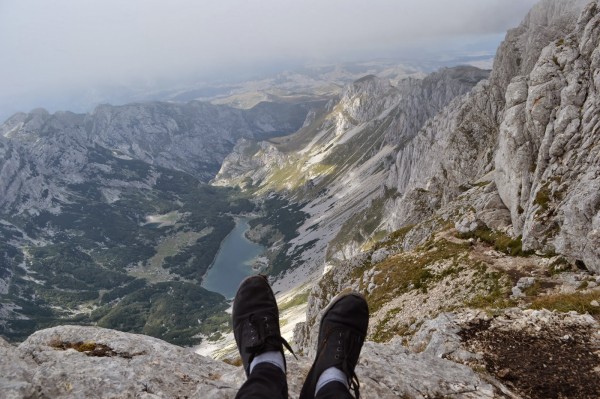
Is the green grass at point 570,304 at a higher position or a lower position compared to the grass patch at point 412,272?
higher

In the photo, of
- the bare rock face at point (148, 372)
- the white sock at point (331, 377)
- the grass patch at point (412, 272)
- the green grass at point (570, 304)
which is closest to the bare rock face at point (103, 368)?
the bare rock face at point (148, 372)

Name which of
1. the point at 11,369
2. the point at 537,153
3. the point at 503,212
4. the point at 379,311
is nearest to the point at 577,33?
the point at 537,153

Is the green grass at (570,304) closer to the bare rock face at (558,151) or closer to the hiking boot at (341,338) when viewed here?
the bare rock face at (558,151)

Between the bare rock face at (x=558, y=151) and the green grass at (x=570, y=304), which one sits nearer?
the green grass at (x=570, y=304)

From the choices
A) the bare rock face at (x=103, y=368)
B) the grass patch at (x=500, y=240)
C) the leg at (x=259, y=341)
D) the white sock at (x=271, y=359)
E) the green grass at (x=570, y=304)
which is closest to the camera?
the leg at (x=259, y=341)

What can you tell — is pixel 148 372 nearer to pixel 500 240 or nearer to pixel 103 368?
pixel 103 368

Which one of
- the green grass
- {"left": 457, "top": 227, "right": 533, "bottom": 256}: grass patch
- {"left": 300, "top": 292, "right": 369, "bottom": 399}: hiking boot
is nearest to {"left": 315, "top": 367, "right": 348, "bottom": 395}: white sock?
{"left": 300, "top": 292, "right": 369, "bottom": 399}: hiking boot
